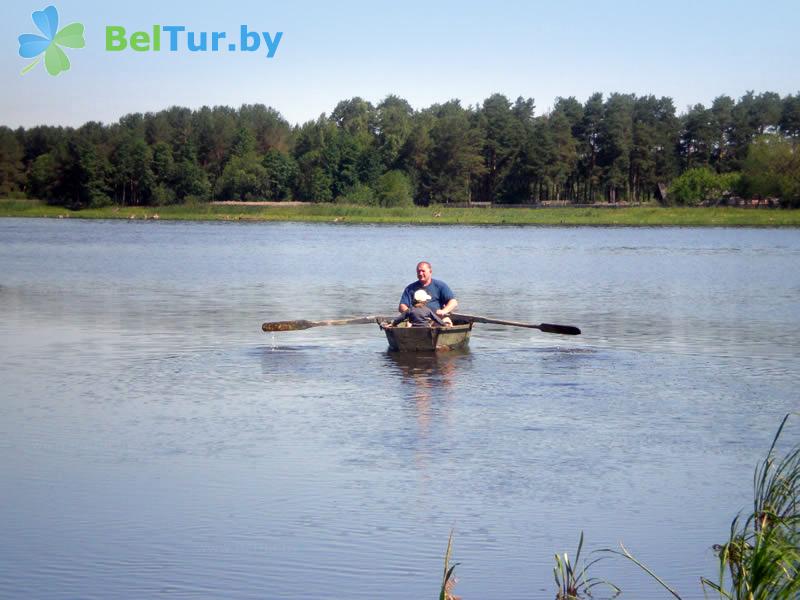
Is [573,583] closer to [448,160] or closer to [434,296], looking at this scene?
[434,296]

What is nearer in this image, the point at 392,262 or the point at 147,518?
the point at 147,518

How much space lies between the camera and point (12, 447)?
38.8 ft

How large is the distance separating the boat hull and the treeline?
94.9 metres

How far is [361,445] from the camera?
12094 mm

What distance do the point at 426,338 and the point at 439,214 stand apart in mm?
88114

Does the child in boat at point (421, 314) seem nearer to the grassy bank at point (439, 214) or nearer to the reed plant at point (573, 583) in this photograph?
the reed plant at point (573, 583)

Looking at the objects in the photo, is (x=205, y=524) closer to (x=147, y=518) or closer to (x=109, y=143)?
(x=147, y=518)

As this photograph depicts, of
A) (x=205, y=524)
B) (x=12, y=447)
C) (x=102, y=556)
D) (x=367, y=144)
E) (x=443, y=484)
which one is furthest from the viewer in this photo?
(x=367, y=144)

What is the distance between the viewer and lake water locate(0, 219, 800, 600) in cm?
830

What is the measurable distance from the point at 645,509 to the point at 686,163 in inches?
4827

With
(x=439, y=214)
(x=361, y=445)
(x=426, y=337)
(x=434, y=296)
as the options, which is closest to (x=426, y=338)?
(x=426, y=337)

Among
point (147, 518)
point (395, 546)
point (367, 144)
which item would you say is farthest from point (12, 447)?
point (367, 144)

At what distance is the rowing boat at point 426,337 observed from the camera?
61.6 feet

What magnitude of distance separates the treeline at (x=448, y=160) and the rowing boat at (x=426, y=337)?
311 feet
